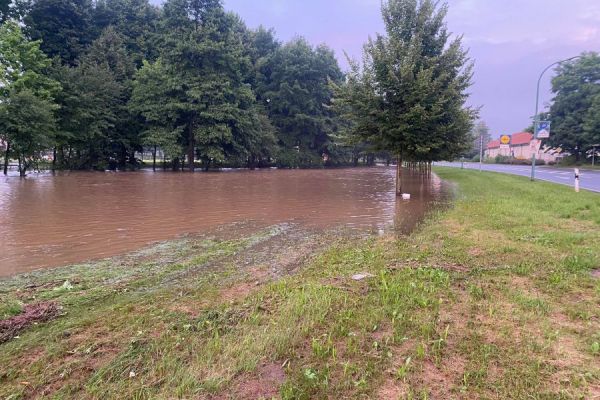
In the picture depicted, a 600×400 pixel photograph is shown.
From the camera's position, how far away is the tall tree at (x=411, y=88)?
14992 millimetres

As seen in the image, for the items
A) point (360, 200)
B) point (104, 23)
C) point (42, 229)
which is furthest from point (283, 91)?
point (42, 229)

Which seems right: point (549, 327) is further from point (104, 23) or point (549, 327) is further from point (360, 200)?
point (104, 23)

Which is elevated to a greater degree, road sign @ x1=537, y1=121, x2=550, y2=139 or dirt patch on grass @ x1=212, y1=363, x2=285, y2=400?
road sign @ x1=537, y1=121, x2=550, y2=139

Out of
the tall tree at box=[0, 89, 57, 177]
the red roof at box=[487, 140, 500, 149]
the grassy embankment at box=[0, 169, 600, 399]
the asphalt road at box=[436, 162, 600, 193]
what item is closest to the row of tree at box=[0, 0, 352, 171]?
the tall tree at box=[0, 89, 57, 177]

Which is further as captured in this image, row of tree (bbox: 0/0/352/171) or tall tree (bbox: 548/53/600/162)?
tall tree (bbox: 548/53/600/162)

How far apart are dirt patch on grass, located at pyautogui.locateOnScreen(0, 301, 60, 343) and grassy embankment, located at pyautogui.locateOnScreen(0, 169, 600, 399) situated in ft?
0.39

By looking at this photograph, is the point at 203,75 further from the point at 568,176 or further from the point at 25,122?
the point at 568,176

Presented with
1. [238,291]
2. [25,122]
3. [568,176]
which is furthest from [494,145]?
[238,291]

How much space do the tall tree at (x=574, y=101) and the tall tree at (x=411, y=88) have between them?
132 ft

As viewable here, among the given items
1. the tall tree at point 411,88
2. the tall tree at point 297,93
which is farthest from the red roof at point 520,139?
the tall tree at point 411,88

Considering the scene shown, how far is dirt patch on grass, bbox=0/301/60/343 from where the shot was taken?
362cm

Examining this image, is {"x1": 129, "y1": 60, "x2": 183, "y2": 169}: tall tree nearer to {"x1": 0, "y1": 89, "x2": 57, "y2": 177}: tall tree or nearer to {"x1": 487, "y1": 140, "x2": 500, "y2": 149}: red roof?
{"x1": 0, "y1": 89, "x2": 57, "y2": 177}: tall tree

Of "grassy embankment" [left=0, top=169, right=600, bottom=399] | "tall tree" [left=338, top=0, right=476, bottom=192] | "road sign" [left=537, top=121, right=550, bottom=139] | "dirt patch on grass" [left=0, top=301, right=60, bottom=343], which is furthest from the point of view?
"road sign" [left=537, top=121, right=550, bottom=139]

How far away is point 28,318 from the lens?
3.88 m
